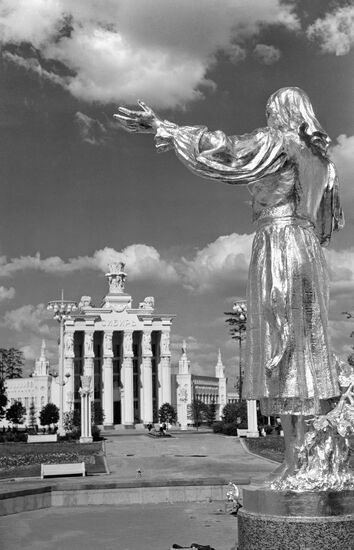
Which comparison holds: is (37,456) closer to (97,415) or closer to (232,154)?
(232,154)

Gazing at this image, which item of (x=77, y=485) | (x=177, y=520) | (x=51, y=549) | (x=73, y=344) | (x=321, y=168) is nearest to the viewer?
(x=321, y=168)

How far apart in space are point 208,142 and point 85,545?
16.0 feet

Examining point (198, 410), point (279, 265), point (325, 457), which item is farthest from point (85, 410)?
point (198, 410)

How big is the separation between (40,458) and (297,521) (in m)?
21.0

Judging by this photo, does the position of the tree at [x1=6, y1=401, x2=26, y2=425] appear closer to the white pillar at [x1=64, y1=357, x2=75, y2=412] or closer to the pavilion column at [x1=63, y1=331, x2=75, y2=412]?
the white pillar at [x1=64, y1=357, x2=75, y2=412]

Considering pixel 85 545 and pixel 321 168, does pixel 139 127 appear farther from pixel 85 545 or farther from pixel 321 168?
pixel 85 545

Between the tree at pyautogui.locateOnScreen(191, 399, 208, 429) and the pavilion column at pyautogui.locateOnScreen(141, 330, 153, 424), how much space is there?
21.9 feet

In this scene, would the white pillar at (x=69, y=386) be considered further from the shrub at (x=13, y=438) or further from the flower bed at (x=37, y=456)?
the flower bed at (x=37, y=456)

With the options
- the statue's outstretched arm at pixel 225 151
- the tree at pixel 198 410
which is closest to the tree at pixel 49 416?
the tree at pixel 198 410

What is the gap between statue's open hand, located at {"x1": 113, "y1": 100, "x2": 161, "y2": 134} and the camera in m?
6.83

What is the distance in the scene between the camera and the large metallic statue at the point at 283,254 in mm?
6590

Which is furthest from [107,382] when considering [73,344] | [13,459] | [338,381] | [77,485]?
[338,381]

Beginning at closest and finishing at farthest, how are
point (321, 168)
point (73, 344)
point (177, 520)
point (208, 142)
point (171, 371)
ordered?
point (208, 142)
point (321, 168)
point (177, 520)
point (73, 344)
point (171, 371)

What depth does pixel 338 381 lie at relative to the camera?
7.05 m
